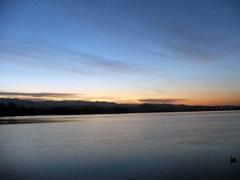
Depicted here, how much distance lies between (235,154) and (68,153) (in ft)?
52.1

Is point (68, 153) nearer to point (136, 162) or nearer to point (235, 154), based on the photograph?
point (136, 162)

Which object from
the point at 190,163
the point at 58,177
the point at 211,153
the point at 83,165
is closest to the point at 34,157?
the point at 83,165

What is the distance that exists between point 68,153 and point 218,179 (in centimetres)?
1652

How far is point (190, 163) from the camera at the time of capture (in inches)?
911

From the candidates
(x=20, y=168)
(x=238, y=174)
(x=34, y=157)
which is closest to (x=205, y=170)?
(x=238, y=174)

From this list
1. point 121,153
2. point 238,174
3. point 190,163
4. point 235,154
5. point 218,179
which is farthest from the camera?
point 121,153

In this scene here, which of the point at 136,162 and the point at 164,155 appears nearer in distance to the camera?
the point at 136,162

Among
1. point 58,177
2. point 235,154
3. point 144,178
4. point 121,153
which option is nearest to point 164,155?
point 121,153

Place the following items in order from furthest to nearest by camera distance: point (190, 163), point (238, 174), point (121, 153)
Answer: point (121, 153) < point (190, 163) < point (238, 174)

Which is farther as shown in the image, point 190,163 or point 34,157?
point 34,157

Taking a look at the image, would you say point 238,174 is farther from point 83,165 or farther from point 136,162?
point 83,165

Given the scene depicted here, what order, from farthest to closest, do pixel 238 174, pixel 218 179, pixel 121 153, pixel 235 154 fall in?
pixel 121 153 < pixel 235 154 < pixel 238 174 < pixel 218 179

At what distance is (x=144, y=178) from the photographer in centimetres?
1928

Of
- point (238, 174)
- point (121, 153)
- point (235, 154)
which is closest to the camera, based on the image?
point (238, 174)
